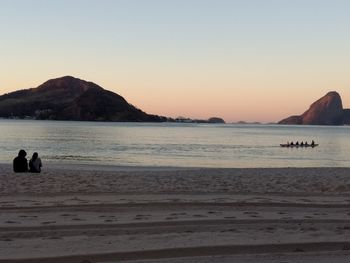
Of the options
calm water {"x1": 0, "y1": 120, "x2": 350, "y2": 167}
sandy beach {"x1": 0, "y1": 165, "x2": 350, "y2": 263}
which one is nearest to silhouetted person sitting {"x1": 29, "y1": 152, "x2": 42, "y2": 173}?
sandy beach {"x1": 0, "y1": 165, "x2": 350, "y2": 263}

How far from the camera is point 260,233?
23.2 ft

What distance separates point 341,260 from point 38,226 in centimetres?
437

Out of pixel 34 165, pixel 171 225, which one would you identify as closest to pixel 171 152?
pixel 34 165

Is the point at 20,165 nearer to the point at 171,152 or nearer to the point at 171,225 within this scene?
the point at 171,225

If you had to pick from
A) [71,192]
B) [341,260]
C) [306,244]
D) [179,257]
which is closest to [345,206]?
[306,244]

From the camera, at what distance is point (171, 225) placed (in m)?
7.63

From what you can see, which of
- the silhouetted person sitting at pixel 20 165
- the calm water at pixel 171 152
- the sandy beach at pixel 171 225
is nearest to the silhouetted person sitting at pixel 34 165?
the silhouetted person sitting at pixel 20 165

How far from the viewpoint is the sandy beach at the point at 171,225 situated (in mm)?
5801

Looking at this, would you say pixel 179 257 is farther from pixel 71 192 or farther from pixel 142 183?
pixel 142 183

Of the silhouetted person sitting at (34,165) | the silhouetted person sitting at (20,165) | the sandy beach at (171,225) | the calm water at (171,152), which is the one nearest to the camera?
the sandy beach at (171,225)

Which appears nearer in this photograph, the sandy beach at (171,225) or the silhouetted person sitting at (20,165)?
the sandy beach at (171,225)

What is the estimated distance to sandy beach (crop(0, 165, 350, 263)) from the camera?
19.0 ft

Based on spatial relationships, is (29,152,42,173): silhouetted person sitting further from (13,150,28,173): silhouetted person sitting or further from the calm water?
the calm water

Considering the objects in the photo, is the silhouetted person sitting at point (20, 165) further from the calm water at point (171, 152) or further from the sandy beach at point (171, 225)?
the calm water at point (171, 152)
